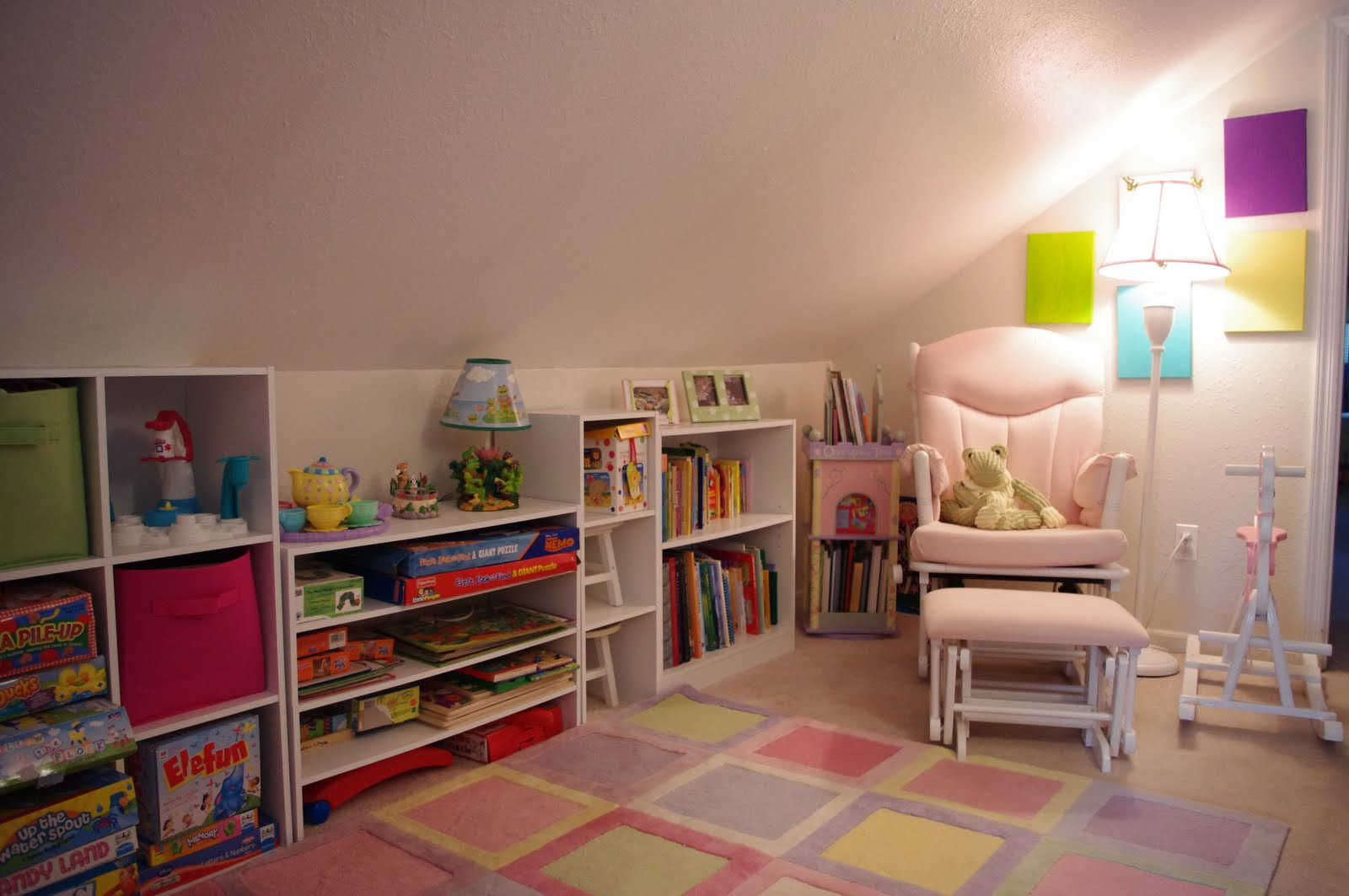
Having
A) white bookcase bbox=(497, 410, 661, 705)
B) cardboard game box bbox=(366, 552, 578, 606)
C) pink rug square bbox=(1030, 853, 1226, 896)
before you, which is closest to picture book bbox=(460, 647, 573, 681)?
white bookcase bbox=(497, 410, 661, 705)

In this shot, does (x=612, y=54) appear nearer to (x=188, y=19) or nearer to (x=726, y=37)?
(x=726, y=37)

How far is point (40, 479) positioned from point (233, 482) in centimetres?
36

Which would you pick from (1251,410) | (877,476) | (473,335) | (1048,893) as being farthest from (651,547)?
(1251,410)

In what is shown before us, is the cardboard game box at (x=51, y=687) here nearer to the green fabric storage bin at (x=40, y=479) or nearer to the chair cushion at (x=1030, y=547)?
the green fabric storage bin at (x=40, y=479)

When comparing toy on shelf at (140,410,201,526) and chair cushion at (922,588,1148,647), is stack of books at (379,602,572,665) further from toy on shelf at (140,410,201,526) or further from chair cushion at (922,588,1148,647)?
chair cushion at (922,588,1148,647)

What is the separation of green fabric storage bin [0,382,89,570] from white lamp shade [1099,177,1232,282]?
9.26ft

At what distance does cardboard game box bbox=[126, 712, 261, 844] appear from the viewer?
72.6 inches

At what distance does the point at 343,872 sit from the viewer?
1918 millimetres

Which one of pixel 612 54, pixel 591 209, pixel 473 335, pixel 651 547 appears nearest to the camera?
pixel 612 54

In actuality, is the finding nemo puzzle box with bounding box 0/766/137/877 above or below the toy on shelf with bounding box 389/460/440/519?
below

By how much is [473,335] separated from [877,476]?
155 centimetres

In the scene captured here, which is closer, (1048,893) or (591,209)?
(1048,893)

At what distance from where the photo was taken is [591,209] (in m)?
2.27

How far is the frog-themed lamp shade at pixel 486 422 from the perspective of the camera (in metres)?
2.47
